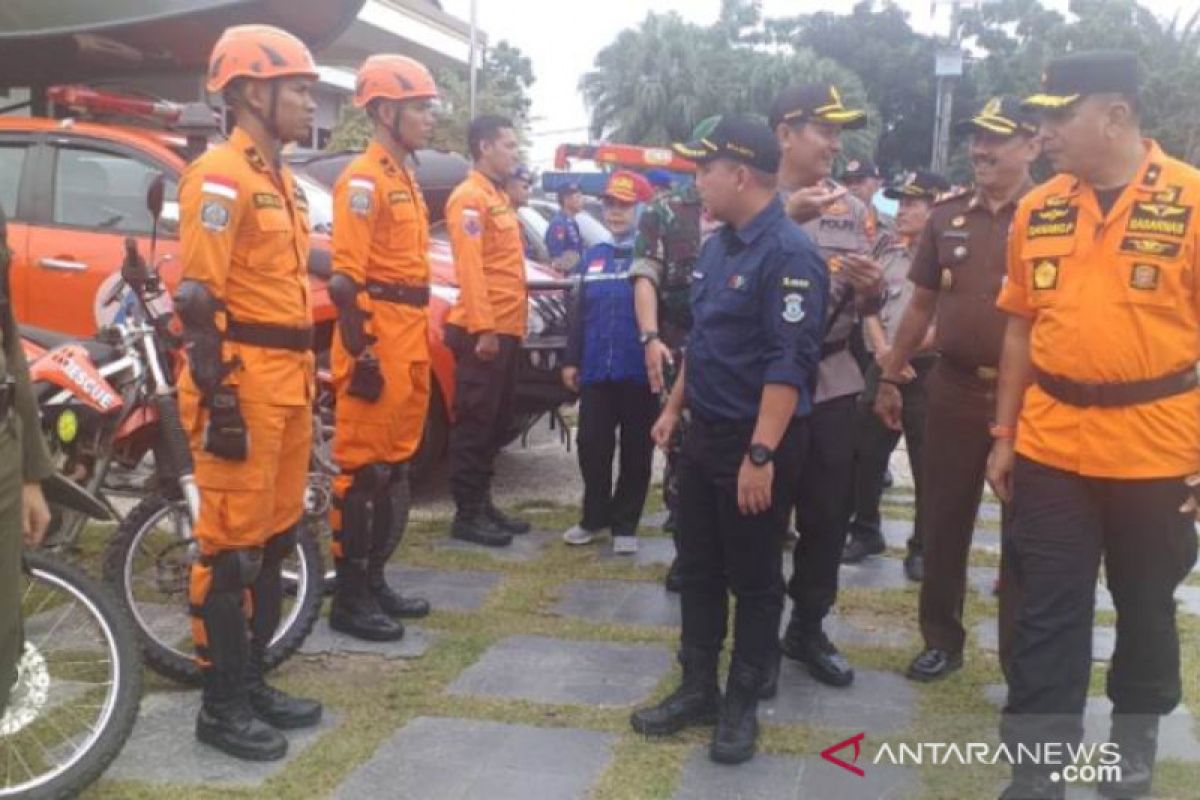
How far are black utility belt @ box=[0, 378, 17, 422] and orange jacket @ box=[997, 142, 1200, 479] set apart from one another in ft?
8.33

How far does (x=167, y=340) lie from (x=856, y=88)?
39.8m

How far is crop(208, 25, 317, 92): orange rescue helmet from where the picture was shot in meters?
3.63

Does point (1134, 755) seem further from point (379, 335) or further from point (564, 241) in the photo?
point (564, 241)

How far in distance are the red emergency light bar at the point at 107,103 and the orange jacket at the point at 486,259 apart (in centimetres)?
141

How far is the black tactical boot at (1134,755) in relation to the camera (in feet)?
11.5

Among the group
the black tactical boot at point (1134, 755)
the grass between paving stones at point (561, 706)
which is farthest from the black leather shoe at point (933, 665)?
the black tactical boot at point (1134, 755)

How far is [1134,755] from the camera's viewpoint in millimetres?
3545

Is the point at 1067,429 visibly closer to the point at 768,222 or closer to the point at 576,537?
the point at 768,222

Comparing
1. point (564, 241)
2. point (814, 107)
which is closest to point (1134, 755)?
point (814, 107)

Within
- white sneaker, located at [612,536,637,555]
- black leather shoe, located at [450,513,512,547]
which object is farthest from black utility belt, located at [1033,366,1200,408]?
black leather shoe, located at [450,513,512,547]

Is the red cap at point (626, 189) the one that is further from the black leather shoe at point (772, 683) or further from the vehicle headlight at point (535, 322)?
the black leather shoe at point (772, 683)

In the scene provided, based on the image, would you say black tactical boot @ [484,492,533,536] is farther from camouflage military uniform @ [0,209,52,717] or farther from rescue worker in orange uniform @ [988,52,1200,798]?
camouflage military uniform @ [0,209,52,717]

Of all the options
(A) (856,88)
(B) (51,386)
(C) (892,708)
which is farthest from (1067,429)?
(A) (856,88)

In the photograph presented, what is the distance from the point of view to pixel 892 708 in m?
4.22
